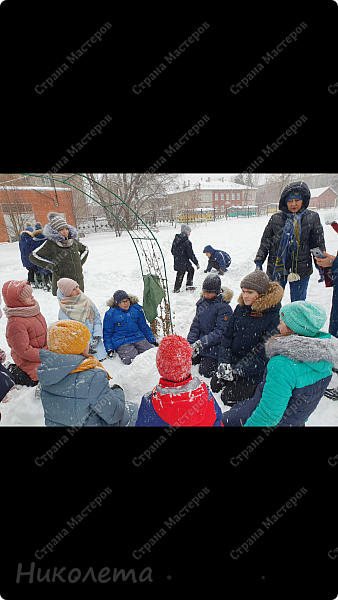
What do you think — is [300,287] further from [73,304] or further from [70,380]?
[70,380]

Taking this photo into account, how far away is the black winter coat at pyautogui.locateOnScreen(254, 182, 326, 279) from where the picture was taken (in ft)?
10.8

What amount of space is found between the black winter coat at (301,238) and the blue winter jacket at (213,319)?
0.86m

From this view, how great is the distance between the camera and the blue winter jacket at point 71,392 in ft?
5.18

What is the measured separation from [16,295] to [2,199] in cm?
1310

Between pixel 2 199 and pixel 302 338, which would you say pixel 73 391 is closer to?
pixel 302 338

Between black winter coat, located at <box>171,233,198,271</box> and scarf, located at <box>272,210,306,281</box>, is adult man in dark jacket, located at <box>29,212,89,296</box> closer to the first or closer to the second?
black winter coat, located at <box>171,233,198,271</box>

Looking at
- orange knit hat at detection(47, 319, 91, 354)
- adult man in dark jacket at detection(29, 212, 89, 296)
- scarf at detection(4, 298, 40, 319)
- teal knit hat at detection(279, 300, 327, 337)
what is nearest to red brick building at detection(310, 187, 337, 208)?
adult man in dark jacket at detection(29, 212, 89, 296)

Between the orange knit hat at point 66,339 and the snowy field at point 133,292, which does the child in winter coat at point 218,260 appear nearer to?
the snowy field at point 133,292

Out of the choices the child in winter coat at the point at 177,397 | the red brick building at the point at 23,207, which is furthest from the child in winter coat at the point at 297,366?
the red brick building at the point at 23,207

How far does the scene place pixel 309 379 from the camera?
5.07 feet

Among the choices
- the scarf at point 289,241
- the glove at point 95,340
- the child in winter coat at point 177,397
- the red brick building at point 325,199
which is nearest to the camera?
the child in winter coat at point 177,397

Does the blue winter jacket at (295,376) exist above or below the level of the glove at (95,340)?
above

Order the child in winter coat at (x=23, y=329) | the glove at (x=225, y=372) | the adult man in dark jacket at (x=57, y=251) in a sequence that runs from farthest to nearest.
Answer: the adult man in dark jacket at (x=57, y=251) → the child in winter coat at (x=23, y=329) → the glove at (x=225, y=372)

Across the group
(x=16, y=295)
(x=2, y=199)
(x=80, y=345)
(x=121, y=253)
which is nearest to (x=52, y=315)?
(x=16, y=295)
